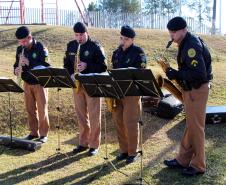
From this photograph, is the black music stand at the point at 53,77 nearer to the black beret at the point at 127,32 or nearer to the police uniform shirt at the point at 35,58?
the police uniform shirt at the point at 35,58

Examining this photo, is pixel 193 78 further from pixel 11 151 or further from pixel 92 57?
pixel 11 151

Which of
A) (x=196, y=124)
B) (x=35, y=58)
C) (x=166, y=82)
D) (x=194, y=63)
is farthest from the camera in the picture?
(x=35, y=58)

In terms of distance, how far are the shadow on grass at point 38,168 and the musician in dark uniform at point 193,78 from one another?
2138mm

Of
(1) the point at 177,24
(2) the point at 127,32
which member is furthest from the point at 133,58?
(1) the point at 177,24

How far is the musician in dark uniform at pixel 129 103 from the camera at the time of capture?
7.36m

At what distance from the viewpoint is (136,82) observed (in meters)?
6.38

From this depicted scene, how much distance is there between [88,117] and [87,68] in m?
0.94

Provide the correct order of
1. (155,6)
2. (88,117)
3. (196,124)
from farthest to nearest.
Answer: (155,6) < (88,117) < (196,124)

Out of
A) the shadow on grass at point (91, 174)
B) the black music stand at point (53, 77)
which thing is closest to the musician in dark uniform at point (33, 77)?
the black music stand at point (53, 77)

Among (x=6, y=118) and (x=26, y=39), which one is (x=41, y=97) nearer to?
(x=26, y=39)

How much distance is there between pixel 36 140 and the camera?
9.13 m

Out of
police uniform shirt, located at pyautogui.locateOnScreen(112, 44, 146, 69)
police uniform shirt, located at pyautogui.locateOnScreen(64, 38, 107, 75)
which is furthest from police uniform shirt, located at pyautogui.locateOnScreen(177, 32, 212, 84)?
police uniform shirt, located at pyautogui.locateOnScreen(64, 38, 107, 75)

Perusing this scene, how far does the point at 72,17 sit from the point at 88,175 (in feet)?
77.7

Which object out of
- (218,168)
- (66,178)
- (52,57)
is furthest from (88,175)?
(52,57)
